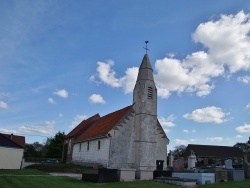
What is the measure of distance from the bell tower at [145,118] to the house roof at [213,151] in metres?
35.2

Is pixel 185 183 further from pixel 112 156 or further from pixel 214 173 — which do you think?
pixel 112 156

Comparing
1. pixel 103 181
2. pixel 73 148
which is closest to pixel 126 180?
pixel 103 181

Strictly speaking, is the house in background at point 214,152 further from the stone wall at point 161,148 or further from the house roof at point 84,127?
the stone wall at point 161,148

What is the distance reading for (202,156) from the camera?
2383 inches

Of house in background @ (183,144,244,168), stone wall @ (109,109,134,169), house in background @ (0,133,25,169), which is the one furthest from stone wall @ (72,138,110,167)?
house in background @ (183,144,244,168)

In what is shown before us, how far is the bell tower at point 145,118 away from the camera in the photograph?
1141 inches

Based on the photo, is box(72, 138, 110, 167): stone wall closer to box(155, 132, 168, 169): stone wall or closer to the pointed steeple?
box(155, 132, 168, 169): stone wall

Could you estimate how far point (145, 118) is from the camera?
97.9 ft

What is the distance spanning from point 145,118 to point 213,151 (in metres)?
40.7

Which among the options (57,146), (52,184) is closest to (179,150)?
(57,146)

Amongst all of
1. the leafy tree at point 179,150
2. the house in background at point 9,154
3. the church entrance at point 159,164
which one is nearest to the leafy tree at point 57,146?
the house in background at point 9,154

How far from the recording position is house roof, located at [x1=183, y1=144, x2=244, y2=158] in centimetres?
6214

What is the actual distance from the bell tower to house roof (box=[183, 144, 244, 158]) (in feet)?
115

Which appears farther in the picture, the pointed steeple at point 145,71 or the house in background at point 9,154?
the pointed steeple at point 145,71
